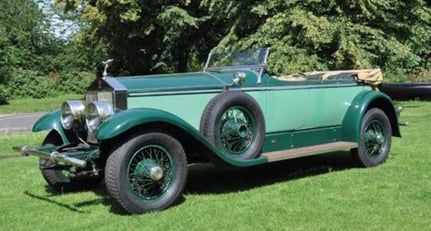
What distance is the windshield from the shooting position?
25.0 ft

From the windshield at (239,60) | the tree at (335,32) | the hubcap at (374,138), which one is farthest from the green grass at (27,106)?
the hubcap at (374,138)

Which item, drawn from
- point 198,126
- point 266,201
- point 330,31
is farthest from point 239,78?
point 330,31

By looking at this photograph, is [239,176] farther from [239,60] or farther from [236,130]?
[239,60]

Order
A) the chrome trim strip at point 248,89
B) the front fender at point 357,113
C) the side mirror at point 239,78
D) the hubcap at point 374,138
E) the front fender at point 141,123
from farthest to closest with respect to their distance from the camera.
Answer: the hubcap at point 374,138
the front fender at point 357,113
the side mirror at point 239,78
the chrome trim strip at point 248,89
the front fender at point 141,123

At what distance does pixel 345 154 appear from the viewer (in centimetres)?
970

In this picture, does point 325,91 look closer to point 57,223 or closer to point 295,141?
point 295,141

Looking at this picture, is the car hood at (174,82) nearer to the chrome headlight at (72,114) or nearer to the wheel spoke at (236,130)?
the wheel spoke at (236,130)

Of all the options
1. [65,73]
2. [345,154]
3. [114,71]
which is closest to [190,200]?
[345,154]

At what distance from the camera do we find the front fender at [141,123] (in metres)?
5.77

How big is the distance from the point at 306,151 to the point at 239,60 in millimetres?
1442

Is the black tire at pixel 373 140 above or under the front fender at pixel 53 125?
under

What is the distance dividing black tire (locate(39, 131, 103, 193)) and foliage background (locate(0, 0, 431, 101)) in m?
10.5

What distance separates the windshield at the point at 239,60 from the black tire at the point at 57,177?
211 centimetres

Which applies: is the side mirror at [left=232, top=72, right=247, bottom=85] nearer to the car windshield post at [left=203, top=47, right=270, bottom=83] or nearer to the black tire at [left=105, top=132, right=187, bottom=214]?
the car windshield post at [left=203, top=47, right=270, bottom=83]
